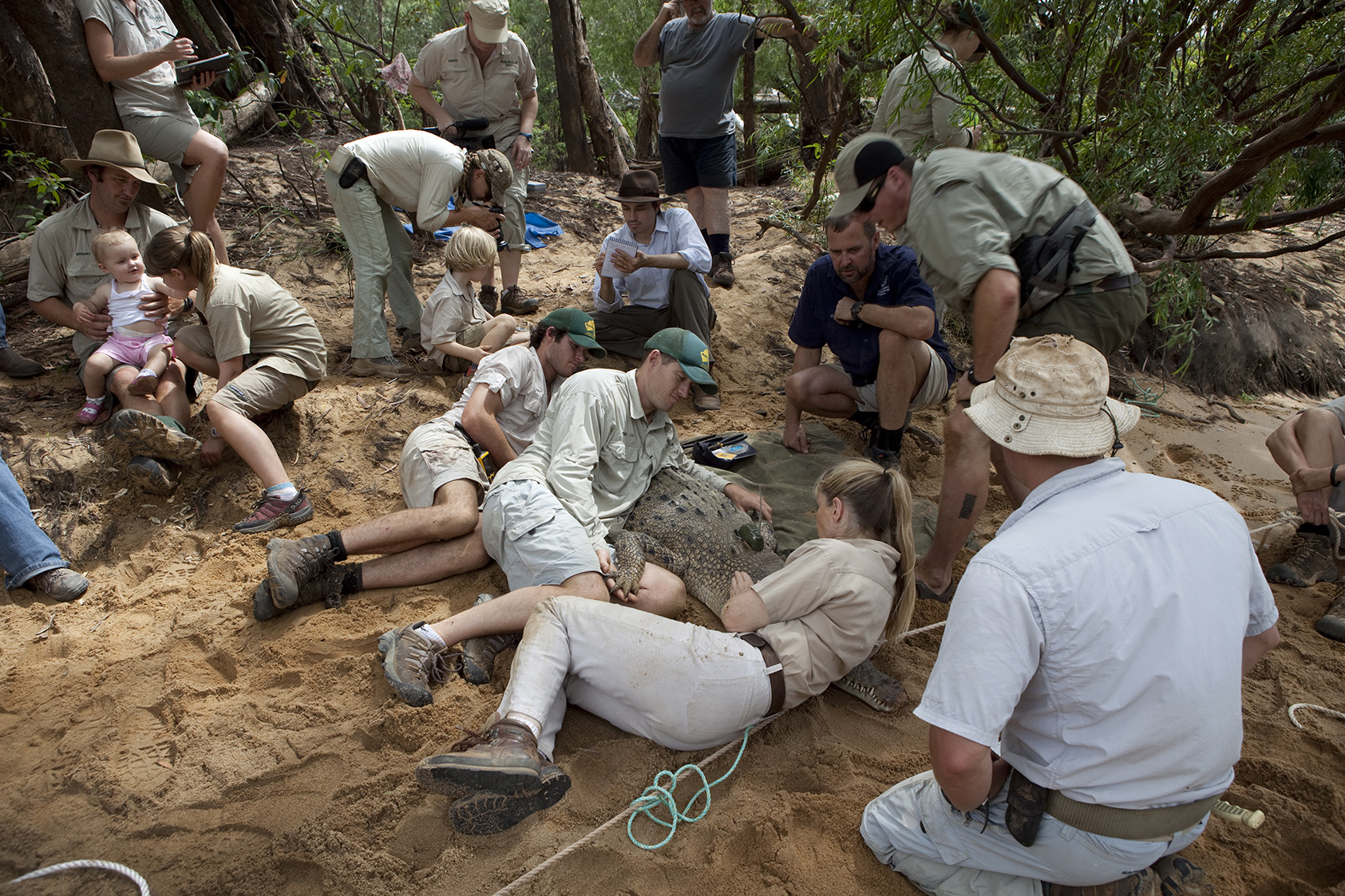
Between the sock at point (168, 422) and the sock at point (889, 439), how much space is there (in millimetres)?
3654

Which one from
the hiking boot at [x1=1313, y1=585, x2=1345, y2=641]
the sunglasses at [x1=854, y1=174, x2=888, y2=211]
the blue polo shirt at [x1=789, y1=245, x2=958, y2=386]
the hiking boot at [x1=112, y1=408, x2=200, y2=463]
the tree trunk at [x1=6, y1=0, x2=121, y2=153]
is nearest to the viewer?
the sunglasses at [x1=854, y1=174, x2=888, y2=211]

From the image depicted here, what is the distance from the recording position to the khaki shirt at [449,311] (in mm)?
4453

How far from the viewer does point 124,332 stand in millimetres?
3906

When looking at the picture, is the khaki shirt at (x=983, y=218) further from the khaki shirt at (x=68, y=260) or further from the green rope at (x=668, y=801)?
the khaki shirt at (x=68, y=260)

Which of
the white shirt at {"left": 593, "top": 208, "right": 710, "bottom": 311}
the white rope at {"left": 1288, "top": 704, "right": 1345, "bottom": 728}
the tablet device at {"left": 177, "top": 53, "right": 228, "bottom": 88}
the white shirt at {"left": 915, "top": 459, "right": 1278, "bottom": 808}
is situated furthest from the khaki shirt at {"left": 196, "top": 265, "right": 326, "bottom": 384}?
the white rope at {"left": 1288, "top": 704, "right": 1345, "bottom": 728}

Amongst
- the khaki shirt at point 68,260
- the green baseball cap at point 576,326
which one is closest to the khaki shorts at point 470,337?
the green baseball cap at point 576,326

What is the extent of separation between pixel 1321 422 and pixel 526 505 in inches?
148

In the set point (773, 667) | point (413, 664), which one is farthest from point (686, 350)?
point (413, 664)

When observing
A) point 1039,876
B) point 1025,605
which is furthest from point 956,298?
point 1039,876

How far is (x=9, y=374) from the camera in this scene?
4289 millimetres

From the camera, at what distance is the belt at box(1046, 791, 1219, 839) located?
5.09 ft

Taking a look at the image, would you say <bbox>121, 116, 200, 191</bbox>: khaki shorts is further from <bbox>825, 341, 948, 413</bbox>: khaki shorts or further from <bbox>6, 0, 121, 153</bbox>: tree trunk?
<bbox>825, 341, 948, 413</bbox>: khaki shorts

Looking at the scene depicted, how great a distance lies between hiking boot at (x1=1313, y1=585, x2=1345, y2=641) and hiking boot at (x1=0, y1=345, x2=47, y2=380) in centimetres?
668

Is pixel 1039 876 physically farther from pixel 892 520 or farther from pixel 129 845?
pixel 129 845
